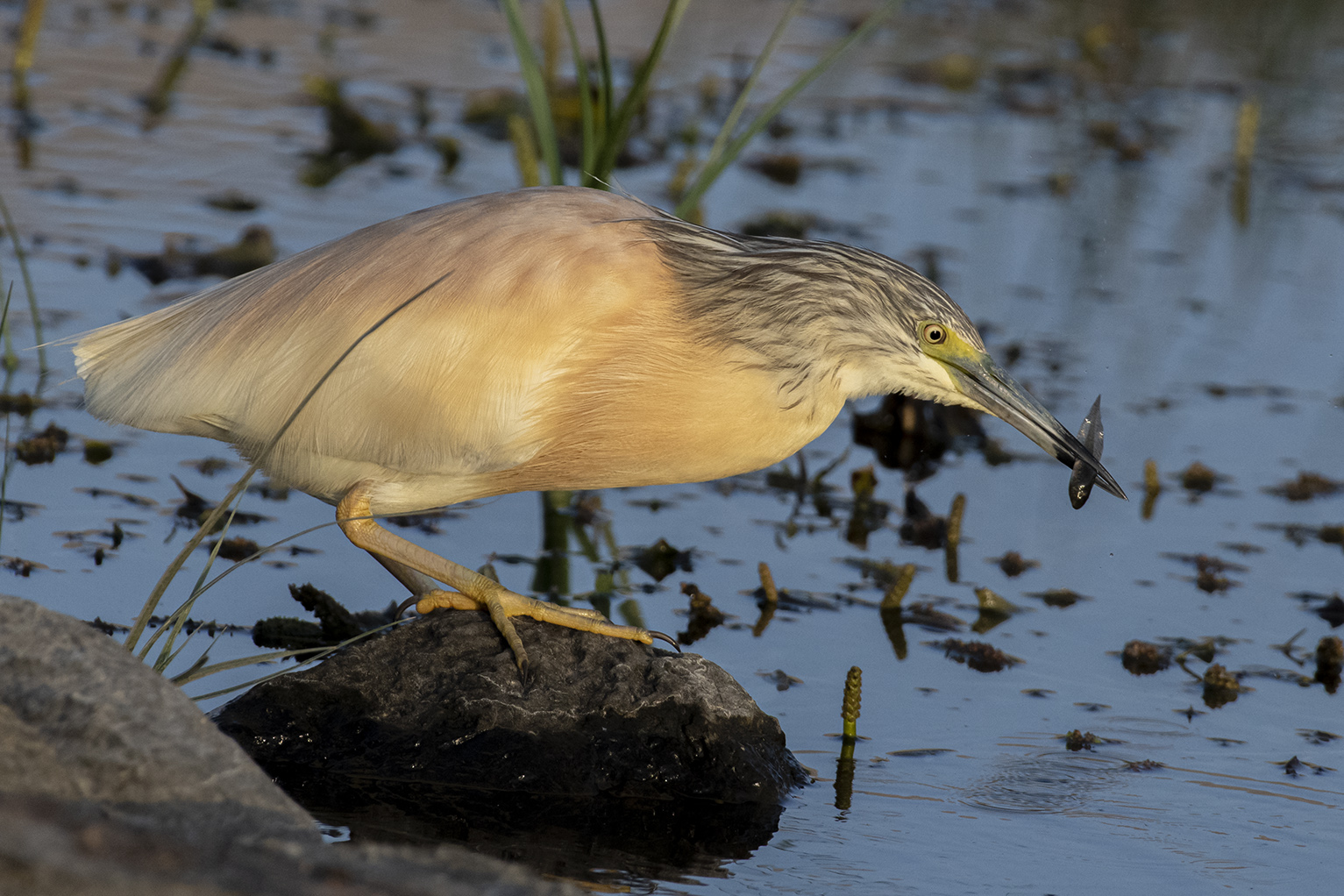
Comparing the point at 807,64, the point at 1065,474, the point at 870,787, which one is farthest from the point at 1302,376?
the point at 807,64

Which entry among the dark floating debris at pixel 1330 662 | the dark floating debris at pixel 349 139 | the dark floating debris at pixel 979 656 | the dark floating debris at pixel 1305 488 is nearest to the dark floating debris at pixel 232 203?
the dark floating debris at pixel 349 139

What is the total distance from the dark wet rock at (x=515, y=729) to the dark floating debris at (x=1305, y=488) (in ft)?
11.1

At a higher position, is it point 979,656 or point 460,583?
point 460,583

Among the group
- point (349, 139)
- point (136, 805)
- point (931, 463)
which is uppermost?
point (349, 139)

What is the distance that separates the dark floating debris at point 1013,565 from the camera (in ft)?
20.6

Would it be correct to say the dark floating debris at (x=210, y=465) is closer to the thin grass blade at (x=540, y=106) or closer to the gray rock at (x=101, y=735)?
the thin grass blade at (x=540, y=106)

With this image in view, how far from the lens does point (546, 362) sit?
4477 millimetres

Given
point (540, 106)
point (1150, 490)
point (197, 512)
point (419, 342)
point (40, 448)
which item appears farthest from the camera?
point (1150, 490)

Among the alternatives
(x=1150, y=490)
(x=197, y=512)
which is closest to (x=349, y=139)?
(x=197, y=512)

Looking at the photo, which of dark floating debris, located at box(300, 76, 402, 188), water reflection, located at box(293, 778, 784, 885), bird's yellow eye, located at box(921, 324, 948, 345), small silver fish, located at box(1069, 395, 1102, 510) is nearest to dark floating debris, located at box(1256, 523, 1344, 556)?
small silver fish, located at box(1069, 395, 1102, 510)

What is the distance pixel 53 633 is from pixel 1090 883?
2.45 m

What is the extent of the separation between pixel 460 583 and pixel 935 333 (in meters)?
1.44

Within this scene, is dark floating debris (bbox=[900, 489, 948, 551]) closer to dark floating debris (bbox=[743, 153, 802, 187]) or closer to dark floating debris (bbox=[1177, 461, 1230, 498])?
dark floating debris (bbox=[1177, 461, 1230, 498])

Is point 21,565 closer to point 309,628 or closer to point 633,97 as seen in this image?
point 309,628
